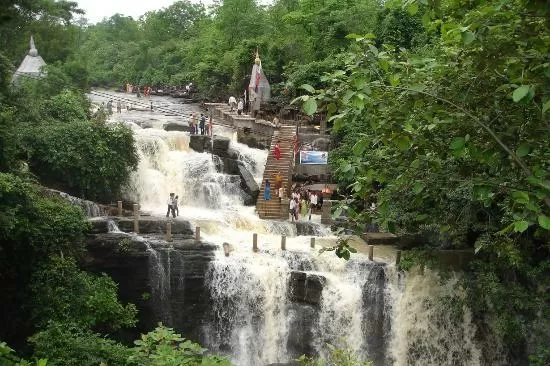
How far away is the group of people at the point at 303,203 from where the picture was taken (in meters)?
21.5

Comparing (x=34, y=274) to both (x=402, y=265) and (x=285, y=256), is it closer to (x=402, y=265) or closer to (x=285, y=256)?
(x=285, y=256)

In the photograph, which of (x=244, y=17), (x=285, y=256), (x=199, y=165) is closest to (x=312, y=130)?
(x=199, y=165)

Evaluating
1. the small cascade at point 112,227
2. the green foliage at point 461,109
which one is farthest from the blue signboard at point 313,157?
the green foliage at point 461,109

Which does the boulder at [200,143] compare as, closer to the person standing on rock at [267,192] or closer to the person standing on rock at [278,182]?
the person standing on rock at [278,182]

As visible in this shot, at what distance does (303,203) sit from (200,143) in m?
5.33

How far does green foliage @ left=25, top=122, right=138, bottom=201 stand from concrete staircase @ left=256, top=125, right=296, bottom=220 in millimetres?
4966

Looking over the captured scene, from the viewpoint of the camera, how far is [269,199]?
73.4 ft

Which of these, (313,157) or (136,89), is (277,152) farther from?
(136,89)

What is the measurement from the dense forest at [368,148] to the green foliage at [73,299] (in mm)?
34

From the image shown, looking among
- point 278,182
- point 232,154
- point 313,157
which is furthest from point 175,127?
point 313,157

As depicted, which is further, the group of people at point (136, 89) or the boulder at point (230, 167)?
the group of people at point (136, 89)

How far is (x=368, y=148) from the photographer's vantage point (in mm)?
7633

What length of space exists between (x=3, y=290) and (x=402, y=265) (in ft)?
34.2

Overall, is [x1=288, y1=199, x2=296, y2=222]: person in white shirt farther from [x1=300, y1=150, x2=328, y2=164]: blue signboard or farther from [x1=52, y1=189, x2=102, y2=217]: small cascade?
[x1=52, y1=189, x2=102, y2=217]: small cascade
